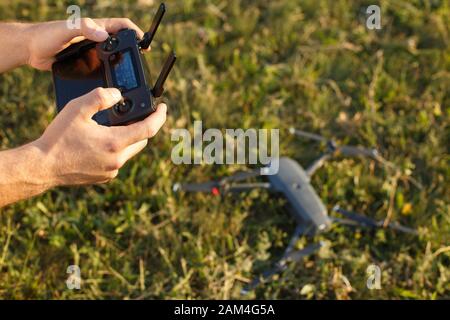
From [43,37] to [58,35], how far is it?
87mm

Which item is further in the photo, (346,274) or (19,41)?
(346,274)

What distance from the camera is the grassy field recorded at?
10.8 ft

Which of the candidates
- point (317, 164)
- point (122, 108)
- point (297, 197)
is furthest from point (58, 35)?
point (317, 164)

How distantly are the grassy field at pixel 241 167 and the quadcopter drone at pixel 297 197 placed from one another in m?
0.06

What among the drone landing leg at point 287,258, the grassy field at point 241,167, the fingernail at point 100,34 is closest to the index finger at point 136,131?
the fingernail at point 100,34

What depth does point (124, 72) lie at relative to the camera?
2664 millimetres

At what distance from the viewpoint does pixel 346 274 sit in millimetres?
3354

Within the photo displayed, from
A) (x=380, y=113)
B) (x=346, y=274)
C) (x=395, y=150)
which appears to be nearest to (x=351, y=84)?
(x=380, y=113)

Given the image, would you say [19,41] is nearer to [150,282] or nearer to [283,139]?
[150,282]

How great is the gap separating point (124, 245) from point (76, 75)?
3.44 feet

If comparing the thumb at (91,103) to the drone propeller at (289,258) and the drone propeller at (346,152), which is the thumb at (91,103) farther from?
the drone propeller at (346,152)

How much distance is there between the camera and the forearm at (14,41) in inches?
116
